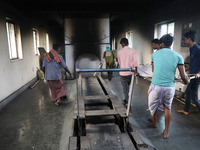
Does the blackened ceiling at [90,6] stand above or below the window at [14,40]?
above

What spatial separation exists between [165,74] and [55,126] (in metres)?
2.48

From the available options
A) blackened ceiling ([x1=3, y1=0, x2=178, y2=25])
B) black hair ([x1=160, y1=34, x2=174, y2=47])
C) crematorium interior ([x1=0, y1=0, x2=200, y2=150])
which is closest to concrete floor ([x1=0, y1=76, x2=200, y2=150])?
crematorium interior ([x1=0, y1=0, x2=200, y2=150])

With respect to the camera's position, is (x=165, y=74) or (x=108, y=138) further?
(x=165, y=74)

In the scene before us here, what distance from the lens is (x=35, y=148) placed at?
2842mm

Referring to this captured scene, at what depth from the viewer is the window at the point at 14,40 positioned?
591 centimetres

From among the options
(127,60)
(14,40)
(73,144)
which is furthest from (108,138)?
(14,40)

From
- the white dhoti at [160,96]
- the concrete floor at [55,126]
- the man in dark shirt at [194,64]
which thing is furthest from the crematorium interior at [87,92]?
the man in dark shirt at [194,64]

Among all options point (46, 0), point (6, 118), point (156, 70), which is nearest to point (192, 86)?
point (156, 70)

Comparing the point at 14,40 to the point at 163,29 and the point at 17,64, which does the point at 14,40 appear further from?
the point at 163,29

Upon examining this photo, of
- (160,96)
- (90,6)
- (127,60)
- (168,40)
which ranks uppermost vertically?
(90,6)

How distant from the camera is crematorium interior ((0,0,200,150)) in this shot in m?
2.80

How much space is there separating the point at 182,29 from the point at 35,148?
17.0ft

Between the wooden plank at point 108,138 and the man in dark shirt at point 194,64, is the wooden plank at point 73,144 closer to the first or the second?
the wooden plank at point 108,138

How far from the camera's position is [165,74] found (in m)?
2.81
